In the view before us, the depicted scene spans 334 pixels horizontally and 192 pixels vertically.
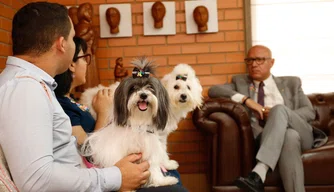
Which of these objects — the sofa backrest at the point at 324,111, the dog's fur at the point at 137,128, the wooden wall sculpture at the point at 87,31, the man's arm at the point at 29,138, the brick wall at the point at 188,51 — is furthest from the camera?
the brick wall at the point at 188,51

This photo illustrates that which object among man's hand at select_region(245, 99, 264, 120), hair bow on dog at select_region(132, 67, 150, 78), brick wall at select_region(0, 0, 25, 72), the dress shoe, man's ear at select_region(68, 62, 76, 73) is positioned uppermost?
brick wall at select_region(0, 0, 25, 72)

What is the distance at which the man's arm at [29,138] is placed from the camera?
1028 mm

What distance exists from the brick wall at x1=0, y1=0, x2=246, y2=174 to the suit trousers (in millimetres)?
940

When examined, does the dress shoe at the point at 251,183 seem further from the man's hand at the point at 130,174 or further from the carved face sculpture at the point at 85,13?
the carved face sculpture at the point at 85,13

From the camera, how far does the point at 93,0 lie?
157 inches

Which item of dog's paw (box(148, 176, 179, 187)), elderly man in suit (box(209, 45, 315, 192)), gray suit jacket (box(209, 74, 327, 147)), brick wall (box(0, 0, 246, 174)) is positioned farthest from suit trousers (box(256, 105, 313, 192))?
dog's paw (box(148, 176, 179, 187))

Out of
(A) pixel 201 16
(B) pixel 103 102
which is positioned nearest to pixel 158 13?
(A) pixel 201 16

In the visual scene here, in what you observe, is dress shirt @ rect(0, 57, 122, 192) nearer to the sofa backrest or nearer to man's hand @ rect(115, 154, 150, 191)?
man's hand @ rect(115, 154, 150, 191)

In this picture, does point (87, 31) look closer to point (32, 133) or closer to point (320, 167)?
point (320, 167)

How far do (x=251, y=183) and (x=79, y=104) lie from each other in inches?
57.9

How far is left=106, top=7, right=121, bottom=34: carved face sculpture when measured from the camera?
12.5 ft

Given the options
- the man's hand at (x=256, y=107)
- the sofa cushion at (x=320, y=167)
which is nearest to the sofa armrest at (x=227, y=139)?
the man's hand at (x=256, y=107)

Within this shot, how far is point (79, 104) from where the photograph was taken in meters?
2.11

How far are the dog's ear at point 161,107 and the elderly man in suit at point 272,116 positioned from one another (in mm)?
1249
